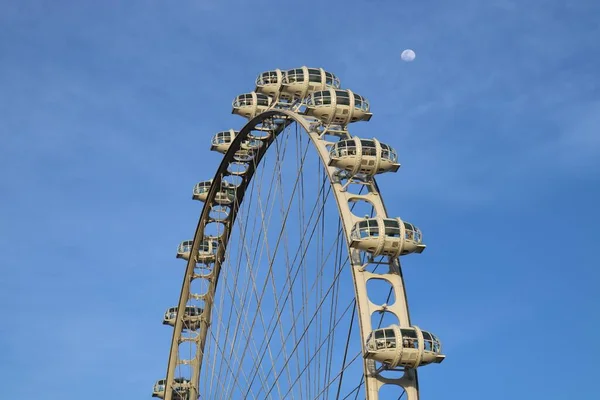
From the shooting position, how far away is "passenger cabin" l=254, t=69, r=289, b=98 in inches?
1935

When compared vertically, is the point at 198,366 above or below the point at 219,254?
below

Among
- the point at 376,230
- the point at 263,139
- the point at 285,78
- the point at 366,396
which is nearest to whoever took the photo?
the point at 366,396

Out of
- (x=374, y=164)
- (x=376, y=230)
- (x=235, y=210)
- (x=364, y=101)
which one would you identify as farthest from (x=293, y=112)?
(x=235, y=210)

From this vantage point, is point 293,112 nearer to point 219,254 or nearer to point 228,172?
point 228,172

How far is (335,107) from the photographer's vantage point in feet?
137

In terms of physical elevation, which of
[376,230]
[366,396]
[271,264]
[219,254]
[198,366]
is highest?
[219,254]

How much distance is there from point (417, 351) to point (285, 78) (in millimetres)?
16708

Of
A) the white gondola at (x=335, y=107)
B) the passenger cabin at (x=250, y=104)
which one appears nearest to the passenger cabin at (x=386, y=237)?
the white gondola at (x=335, y=107)

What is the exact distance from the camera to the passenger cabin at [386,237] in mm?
36156

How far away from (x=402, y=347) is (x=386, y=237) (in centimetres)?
432

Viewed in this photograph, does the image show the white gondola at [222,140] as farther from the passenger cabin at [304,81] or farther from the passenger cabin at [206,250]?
the passenger cabin at [304,81]

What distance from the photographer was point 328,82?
154 feet

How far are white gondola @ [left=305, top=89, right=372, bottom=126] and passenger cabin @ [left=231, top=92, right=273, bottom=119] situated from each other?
39.0ft

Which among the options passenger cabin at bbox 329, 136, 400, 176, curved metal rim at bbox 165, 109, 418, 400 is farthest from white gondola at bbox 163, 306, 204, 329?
passenger cabin at bbox 329, 136, 400, 176
